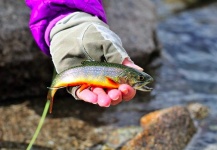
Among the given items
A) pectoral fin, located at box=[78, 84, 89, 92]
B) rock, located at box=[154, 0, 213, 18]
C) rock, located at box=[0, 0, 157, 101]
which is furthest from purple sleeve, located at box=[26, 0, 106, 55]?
rock, located at box=[154, 0, 213, 18]

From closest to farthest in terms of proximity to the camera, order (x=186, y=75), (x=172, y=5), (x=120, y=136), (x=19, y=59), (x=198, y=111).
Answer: (x=120, y=136) → (x=19, y=59) → (x=198, y=111) → (x=186, y=75) → (x=172, y=5)

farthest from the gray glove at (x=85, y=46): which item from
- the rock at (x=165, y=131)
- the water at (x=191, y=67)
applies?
the water at (x=191, y=67)

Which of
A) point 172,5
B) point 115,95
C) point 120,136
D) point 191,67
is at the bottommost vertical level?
point 172,5

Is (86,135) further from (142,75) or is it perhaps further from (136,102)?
(142,75)

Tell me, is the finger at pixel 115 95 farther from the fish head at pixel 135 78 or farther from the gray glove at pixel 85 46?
the gray glove at pixel 85 46

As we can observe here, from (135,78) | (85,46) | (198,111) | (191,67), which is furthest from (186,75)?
(135,78)

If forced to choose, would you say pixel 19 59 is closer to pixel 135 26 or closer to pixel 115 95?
pixel 135 26
